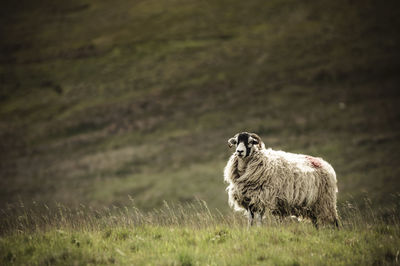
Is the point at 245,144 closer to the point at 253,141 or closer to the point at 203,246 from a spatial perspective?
the point at 253,141

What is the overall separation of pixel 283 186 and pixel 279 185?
0.37 ft

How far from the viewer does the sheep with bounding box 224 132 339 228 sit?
888 centimetres

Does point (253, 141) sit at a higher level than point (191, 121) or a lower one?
higher

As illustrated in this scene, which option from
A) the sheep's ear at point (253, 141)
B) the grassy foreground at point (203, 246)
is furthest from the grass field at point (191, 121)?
the sheep's ear at point (253, 141)

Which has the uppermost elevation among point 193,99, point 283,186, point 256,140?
point 256,140

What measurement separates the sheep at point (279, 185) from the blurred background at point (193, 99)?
15.8 m

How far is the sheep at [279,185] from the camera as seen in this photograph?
8883 mm

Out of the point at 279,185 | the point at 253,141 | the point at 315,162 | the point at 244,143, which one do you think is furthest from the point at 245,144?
the point at 315,162

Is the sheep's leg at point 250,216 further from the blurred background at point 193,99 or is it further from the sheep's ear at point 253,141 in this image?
the blurred background at point 193,99

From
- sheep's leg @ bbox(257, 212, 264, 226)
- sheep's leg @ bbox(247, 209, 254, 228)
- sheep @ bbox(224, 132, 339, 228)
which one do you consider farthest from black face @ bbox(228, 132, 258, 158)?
sheep's leg @ bbox(257, 212, 264, 226)

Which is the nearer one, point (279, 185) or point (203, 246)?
point (203, 246)

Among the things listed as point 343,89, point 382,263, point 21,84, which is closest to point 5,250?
point 382,263

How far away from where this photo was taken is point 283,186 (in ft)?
29.8

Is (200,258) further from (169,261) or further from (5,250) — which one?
(5,250)
